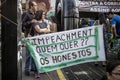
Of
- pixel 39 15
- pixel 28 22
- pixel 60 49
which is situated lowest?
pixel 60 49

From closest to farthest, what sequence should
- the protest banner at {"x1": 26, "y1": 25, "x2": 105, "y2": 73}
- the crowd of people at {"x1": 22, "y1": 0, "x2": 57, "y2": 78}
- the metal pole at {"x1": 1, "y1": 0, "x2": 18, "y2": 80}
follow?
1. the metal pole at {"x1": 1, "y1": 0, "x2": 18, "y2": 80}
2. the protest banner at {"x1": 26, "y1": 25, "x2": 105, "y2": 73}
3. the crowd of people at {"x1": 22, "y1": 0, "x2": 57, "y2": 78}

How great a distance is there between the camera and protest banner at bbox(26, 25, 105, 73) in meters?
Result: 5.98

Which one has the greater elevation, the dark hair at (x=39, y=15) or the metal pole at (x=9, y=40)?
the dark hair at (x=39, y=15)

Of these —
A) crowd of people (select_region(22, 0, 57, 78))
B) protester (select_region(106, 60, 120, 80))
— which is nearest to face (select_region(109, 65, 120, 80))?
protester (select_region(106, 60, 120, 80))

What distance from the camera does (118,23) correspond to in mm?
11047

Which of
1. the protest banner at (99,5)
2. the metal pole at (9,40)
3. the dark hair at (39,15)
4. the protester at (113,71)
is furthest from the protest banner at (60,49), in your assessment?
the protest banner at (99,5)

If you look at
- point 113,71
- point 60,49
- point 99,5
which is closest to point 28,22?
point 99,5

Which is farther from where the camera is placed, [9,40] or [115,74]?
[9,40]

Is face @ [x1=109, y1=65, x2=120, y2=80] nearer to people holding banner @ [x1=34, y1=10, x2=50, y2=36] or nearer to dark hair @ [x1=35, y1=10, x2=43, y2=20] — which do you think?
people holding banner @ [x1=34, y1=10, x2=50, y2=36]

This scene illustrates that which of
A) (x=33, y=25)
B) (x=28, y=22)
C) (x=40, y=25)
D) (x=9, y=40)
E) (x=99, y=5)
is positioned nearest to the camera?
(x=9, y=40)

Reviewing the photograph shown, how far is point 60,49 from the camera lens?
19.7ft

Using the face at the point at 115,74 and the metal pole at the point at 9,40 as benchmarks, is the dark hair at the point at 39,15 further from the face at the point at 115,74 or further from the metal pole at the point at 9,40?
the face at the point at 115,74

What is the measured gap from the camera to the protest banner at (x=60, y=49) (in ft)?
19.6

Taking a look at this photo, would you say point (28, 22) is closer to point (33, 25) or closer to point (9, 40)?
point (33, 25)
